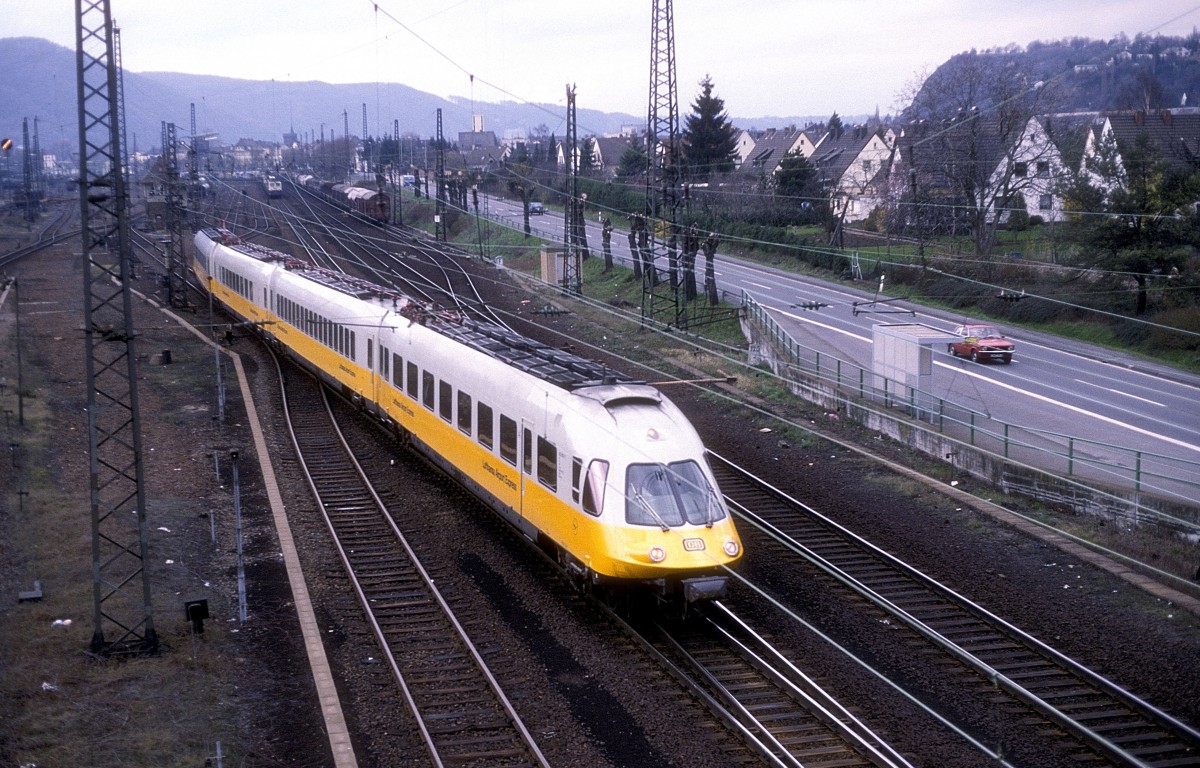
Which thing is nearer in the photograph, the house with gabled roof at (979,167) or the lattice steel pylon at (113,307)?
the lattice steel pylon at (113,307)

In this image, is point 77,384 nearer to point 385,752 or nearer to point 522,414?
point 522,414

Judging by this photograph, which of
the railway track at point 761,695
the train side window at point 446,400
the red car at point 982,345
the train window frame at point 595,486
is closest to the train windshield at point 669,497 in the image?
the train window frame at point 595,486

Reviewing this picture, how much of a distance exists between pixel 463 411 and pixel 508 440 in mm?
2152

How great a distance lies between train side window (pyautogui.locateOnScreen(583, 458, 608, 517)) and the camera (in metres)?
11.8

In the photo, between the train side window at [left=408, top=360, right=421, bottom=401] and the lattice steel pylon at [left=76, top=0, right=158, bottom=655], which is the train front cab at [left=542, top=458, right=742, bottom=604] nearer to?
the lattice steel pylon at [left=76, top=0, right=158, bottom=655]

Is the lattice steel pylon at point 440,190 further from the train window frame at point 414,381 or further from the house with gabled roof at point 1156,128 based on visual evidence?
the train window frame at point 414,381

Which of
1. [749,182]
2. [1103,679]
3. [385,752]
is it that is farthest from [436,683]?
[749,182]

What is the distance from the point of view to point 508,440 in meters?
14.5

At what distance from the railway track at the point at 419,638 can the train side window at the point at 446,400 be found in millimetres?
Result: 1857

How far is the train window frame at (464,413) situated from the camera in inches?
635

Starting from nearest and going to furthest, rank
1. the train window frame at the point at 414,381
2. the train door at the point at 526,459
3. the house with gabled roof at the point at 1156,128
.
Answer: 1. the train door at the point at 526,459
2. the train window frame at the point at 414,381
3. the house with gabled roof at the point at 1156,128

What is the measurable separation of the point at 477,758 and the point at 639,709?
1.73 meters

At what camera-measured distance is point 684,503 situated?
1191cm

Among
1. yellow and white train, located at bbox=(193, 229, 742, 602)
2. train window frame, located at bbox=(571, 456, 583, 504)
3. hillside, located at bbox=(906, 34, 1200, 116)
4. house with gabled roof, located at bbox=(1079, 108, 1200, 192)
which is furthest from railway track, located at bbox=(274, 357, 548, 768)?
hillside, located at bbox=(906, 34, 1200, 116)
